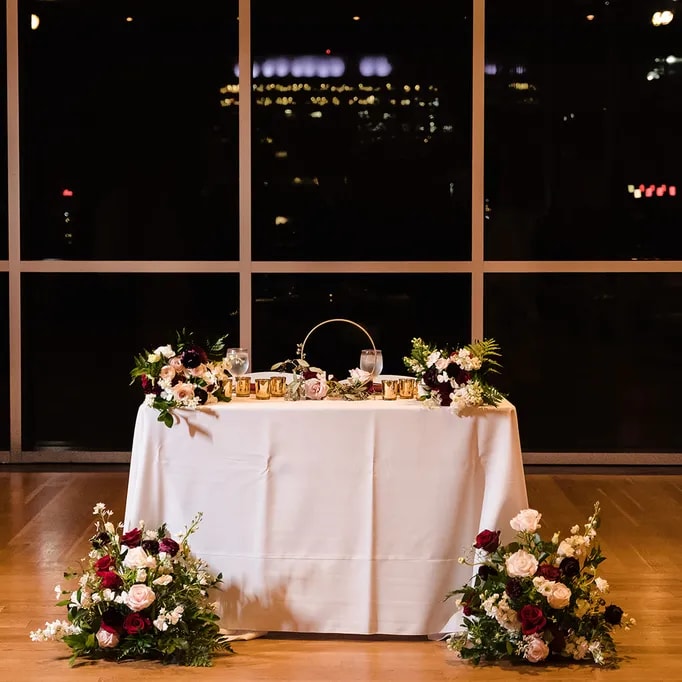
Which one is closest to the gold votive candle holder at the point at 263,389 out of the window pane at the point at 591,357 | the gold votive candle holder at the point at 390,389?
the gold votive candle holder at the point at 390,389

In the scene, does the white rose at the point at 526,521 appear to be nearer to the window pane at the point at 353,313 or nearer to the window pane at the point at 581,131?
the window pane at the point at 353,313

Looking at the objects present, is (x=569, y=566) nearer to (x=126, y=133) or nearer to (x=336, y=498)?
(x=336, y=498)

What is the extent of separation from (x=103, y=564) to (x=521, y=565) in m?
1.39

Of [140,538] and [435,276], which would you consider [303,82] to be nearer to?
[435,276]

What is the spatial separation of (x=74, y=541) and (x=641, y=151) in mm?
4307

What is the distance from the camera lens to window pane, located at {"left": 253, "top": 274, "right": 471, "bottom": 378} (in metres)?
7.18

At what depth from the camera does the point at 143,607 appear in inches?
141

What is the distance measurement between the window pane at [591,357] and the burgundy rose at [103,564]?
4.00 m

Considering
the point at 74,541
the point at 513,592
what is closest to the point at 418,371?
the point at 513,592

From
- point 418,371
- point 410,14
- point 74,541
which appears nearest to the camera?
point 418,371

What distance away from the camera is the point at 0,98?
23.6 feet

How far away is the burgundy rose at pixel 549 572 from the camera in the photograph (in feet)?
11.8

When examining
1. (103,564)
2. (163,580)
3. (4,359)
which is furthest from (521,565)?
(4,359)

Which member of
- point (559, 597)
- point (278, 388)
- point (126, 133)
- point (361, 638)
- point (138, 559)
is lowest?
point (361, 638)
